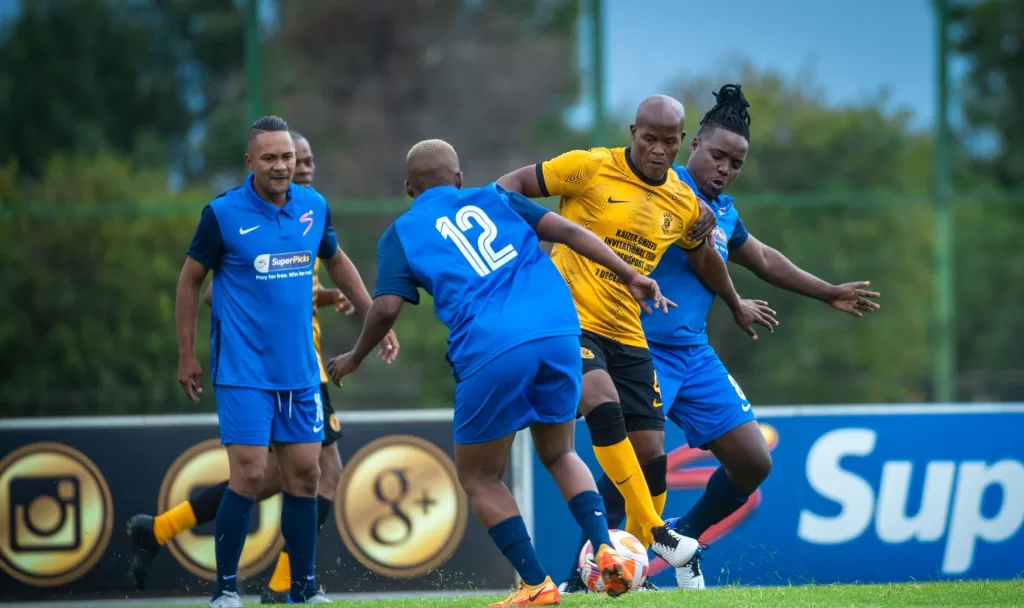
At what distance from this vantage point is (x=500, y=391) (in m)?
5.13

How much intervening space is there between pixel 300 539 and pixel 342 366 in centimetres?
141

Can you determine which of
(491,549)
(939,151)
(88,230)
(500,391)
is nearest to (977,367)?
(939,151)

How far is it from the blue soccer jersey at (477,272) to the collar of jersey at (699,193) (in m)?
1.44

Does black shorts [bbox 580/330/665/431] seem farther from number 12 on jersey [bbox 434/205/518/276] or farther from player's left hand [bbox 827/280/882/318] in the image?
player's left hand [bbox 827/280/882/318]

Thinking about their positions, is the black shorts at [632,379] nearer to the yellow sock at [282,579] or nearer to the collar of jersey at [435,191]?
the collar of jersey at [435,191]

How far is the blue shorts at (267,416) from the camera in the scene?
6.23 meters

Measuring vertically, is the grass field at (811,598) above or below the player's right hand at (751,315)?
below

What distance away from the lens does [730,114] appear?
6.69 meters

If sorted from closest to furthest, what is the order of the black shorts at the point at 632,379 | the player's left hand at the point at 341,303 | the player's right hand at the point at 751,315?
1. the black shorts at the point at 632,379
2. the player's right hand at the point at 751,315
3. the player's left hand at the point at 341,303

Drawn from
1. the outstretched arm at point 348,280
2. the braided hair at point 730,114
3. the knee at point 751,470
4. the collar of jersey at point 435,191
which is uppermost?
the braided hair at point 730,114

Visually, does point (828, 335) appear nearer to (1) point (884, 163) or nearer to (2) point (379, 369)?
(1) point (884, 163)

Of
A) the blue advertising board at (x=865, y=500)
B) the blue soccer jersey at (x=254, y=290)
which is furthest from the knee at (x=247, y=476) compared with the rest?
the blue advertising board at (x=865, y=500)

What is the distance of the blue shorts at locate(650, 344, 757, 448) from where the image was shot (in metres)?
6.65

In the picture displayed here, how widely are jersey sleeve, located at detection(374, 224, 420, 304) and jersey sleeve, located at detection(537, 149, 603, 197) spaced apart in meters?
1.06
